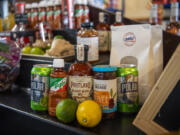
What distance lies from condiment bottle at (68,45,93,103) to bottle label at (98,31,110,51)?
533mm

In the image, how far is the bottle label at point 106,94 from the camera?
Answer: 835 mm

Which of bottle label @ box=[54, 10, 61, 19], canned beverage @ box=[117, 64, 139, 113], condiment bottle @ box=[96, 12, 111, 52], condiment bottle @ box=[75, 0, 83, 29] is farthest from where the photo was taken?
bottle label @ box=[54, 10, 61, 19]

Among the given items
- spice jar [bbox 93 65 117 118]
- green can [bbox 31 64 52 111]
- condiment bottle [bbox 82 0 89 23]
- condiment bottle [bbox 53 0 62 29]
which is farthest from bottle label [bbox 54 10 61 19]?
spice jar [bbox 93 65 117 118]

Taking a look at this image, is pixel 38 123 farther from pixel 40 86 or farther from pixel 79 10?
pixel 79 10

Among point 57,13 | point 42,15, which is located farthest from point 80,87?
point 42,15

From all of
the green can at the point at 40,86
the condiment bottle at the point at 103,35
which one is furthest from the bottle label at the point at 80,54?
the condiment bottle at the point at 103,35

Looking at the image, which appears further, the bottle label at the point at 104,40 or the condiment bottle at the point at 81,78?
the bottle label at the point at 104,40

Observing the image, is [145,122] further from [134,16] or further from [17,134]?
[134,16]

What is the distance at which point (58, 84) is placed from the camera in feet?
2.85

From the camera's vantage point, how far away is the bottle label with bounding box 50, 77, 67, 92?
2.85ft

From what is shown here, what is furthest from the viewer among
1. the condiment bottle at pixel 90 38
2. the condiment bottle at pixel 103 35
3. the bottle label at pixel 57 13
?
the bottle label at pixel 57 13

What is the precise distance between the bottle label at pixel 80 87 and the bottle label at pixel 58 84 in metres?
0.03

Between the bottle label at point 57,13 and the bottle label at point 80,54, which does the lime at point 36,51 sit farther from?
the bottle label at point 80,54

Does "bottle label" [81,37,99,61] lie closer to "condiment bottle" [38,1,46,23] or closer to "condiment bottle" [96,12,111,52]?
"condiment bottle" [96,12,111,52]
